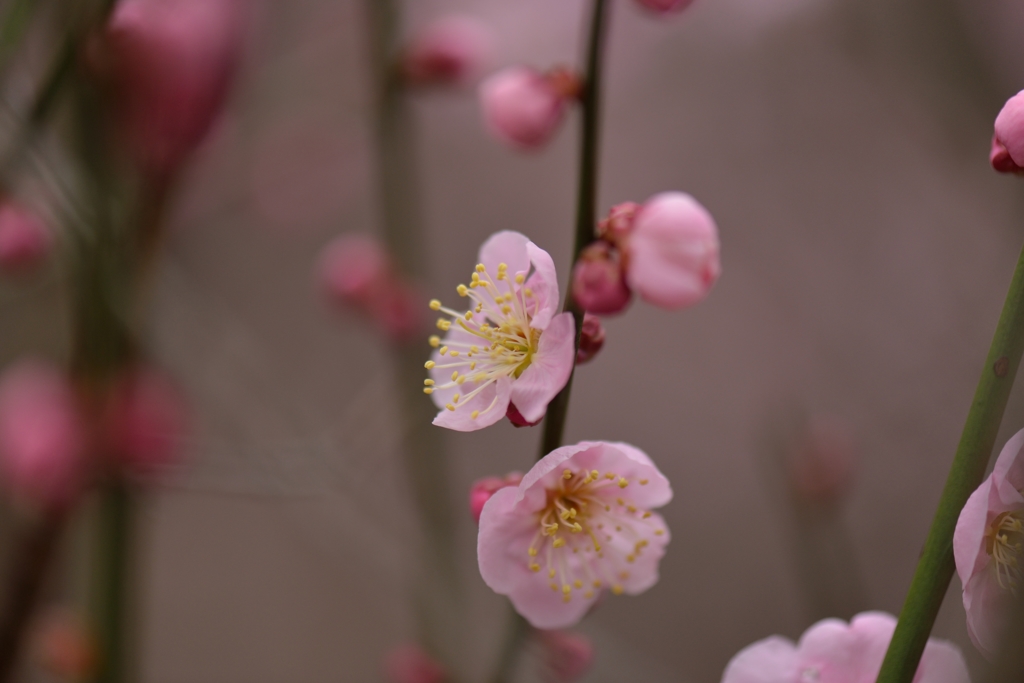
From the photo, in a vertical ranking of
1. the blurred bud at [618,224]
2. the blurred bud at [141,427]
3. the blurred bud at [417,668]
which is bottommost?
the blurred bud at [417,668]

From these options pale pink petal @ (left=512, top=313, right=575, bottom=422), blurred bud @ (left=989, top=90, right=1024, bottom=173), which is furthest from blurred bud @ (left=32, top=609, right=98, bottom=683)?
blurred bud @ (left=989, top=90, right=1024, bottom=173)

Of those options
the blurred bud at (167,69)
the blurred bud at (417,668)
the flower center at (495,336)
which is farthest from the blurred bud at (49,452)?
the flower center at (495,336)

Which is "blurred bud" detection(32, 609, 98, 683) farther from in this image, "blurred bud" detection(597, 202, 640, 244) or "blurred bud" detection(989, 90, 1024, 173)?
"blurred bud" detection(989, 90, 1024, 173)

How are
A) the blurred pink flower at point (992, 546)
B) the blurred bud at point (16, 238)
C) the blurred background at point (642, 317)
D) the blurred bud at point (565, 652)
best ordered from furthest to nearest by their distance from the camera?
the blurred background at point (642, 317)
the blurred bud at point (16, 238)
the blurred bud at point (565, 652)
the blurred pink flower at point (992, 546)

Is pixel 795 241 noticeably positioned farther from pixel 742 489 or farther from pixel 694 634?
pixel 694 634

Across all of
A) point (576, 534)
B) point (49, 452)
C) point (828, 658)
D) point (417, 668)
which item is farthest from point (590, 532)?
point (49, 452)

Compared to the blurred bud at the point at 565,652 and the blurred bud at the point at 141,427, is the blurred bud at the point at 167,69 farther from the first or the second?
the blurred bud at the point at 565,652
